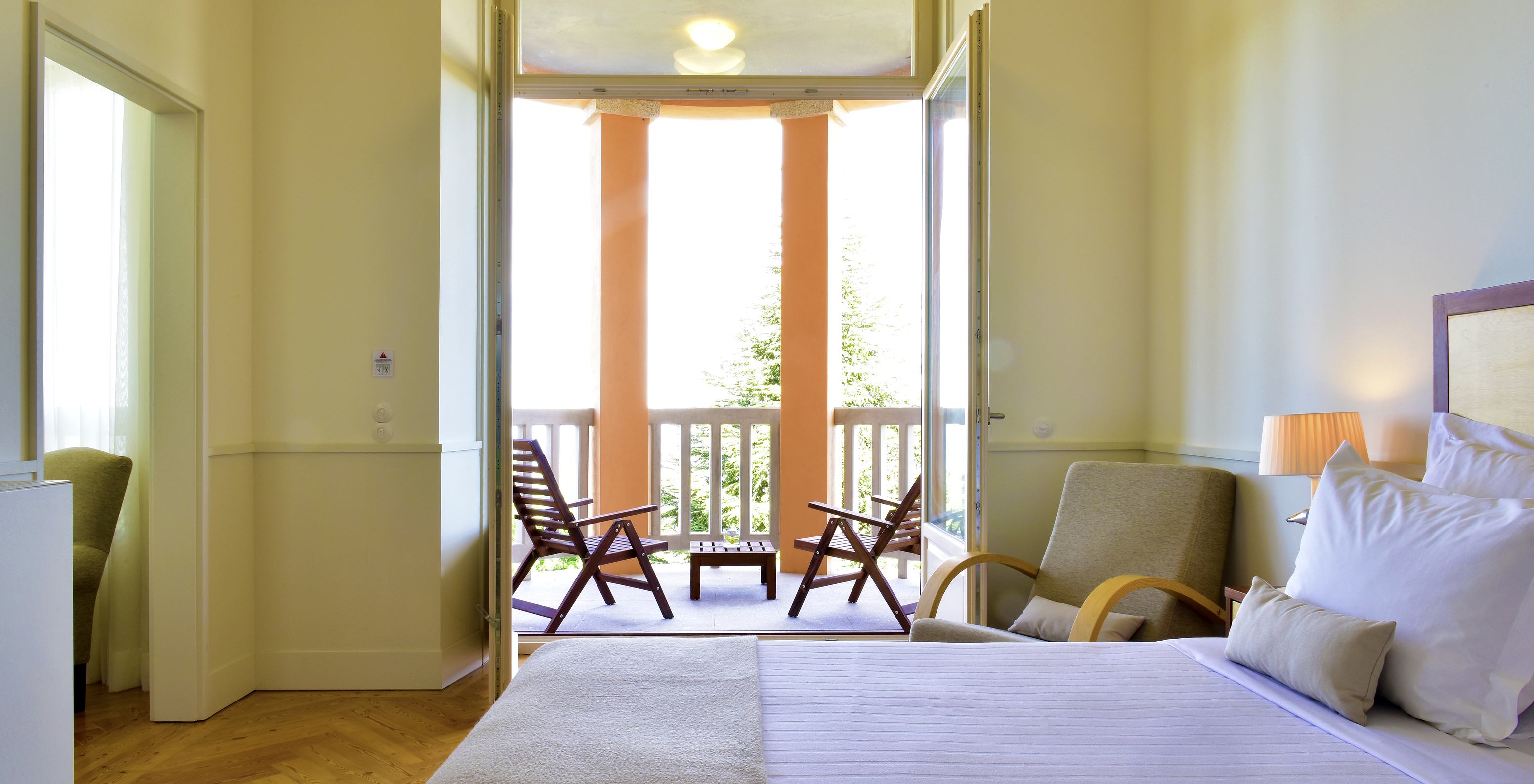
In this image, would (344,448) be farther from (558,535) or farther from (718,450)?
(718,450)

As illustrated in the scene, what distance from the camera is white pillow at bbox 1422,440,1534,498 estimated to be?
54.1 inches

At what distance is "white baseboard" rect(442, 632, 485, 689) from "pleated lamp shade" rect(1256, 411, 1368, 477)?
2684mm

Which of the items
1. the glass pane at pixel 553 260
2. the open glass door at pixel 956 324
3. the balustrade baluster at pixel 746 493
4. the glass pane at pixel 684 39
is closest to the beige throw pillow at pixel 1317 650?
the open glass door at pixel 956 324

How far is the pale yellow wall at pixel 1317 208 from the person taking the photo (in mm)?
1723

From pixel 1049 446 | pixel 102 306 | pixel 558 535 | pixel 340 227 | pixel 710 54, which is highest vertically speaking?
pixel 710 54

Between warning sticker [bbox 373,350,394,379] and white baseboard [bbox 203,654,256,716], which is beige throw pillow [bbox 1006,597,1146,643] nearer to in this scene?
warning sticker [bbox 373,350,394,379]

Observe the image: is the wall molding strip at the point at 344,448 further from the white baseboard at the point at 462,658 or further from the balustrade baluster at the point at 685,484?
the balustrade baluster at the point at 685,484

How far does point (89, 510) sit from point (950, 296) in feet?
10.0

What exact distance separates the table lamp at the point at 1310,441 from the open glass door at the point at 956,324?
0.92 meters

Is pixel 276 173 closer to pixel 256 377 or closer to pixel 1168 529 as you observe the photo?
pixel 256 377

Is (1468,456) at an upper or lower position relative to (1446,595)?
upper

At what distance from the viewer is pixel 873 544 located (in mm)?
3910

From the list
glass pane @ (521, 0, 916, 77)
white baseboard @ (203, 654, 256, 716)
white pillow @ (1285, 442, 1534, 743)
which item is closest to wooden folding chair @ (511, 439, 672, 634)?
white baseboard @ (203, 654, 256, 716)

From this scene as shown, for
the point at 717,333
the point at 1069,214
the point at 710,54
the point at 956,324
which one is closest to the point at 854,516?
the point at 956,324
